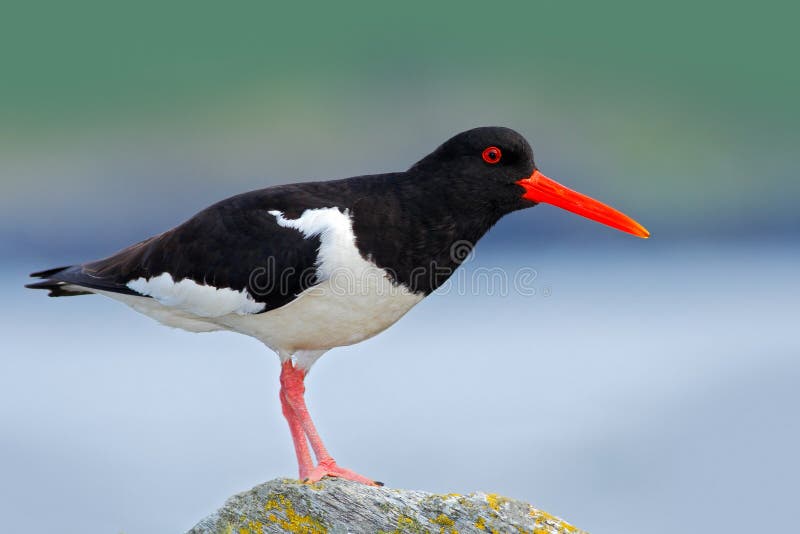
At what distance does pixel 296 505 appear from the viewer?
587cm

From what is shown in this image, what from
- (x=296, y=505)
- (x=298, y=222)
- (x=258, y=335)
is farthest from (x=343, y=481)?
(x=298, y=222)

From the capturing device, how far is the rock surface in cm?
577

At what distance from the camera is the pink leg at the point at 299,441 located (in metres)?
6.57

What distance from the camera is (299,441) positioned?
22.1 ft

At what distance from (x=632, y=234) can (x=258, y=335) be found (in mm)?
2803

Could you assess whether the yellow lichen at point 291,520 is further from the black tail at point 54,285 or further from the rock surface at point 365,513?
the black tail at point 54,285

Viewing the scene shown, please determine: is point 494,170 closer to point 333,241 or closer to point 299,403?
point 333,241

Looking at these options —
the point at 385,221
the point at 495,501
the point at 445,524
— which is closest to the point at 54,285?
the point at 385,221

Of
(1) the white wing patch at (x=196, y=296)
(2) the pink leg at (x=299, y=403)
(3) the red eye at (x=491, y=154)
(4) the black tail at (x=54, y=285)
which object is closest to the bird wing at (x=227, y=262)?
(1) the white wing patch at (x=196, y=296)

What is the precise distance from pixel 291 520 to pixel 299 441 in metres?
0.97

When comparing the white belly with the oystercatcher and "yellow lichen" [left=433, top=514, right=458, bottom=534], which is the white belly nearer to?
the oystercatcher

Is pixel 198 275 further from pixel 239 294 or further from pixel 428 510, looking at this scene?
pixel 428 510

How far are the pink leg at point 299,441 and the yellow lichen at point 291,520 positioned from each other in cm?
60

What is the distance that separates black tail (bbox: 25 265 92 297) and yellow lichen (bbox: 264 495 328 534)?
2633mm
